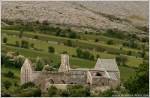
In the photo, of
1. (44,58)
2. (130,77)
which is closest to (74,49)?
(44,58)

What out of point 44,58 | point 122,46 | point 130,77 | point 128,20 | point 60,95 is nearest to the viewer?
point 60,95

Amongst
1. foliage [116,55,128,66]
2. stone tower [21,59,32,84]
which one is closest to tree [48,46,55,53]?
stone tower [21,59,32,84]

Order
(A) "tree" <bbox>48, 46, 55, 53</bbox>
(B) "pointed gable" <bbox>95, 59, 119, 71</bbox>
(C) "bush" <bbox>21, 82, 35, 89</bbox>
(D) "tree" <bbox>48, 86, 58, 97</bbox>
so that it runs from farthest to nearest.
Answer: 1. (A) "tree" <bbox>48, 46, 55, 53</bbox>
2. (B) "pointed gable" <bbox>95, 59, 119, 71</bbox>
3. (C) "bush" <bbox>21, 82, 35, 89</bbox>
4. (D) "tree" <bbox>48, 86, 58, 97</bbox>

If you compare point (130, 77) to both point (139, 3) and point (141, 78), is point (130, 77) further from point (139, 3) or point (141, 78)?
point (139, 3)

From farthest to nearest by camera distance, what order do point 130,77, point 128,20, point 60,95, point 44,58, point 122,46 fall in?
point 128,20, point 122,46, point 44,58, point 130,77, point 60,95

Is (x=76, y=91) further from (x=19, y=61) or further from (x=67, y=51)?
(x=67, y=51)

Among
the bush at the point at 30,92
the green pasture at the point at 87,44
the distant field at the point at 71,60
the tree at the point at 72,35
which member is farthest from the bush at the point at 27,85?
the tree at the point at 72,35

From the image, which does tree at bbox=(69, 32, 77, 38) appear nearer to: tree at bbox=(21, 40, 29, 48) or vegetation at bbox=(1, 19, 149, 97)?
vegetation at bbox=(1, 19, 149, 97)
